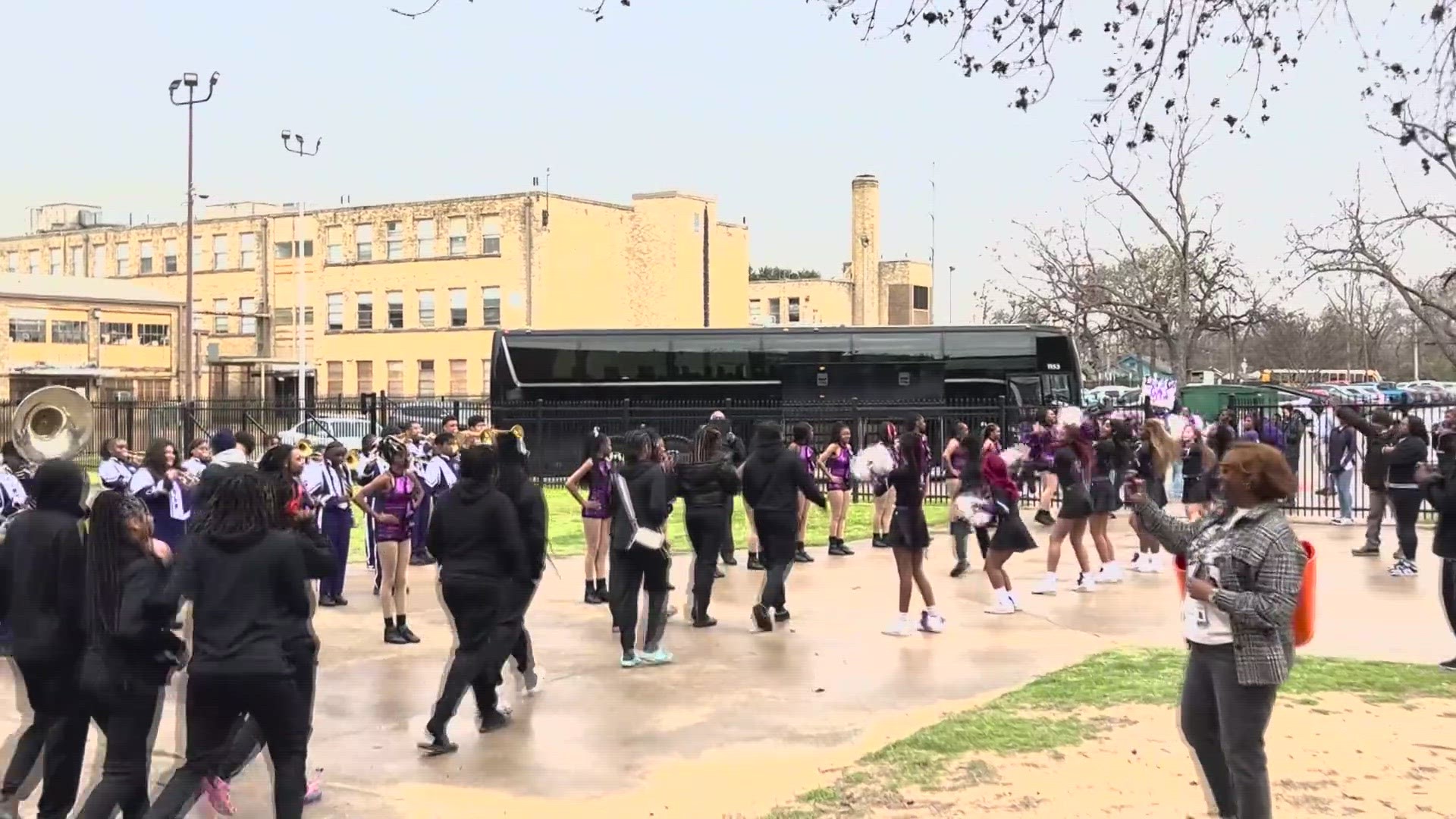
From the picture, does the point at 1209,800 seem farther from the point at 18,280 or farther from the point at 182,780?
the point at 18,280

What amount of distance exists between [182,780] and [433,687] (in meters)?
3.62

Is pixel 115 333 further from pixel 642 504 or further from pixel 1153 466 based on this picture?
pixel 1153 466

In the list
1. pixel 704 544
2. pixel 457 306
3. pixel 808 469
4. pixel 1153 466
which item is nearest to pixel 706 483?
pixel 704 544

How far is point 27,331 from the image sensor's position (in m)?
48.3

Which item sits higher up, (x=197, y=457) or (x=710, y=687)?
(x=197, y=457)

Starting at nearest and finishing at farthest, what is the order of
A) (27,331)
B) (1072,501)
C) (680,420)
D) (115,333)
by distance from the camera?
(1072,501)
(680,420)
(27,331)
(115,333)

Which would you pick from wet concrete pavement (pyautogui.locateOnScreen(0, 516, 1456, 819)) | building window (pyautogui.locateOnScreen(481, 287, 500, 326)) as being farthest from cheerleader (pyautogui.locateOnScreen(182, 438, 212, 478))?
building window (pyautogui.locateOnScreen(481, 287, 500, 326))

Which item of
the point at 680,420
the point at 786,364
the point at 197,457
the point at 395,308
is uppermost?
the point at 395,308

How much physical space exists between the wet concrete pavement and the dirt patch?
2.58 feet

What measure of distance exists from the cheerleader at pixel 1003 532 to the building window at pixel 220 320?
170 ft

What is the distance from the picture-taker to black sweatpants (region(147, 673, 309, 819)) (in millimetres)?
4855

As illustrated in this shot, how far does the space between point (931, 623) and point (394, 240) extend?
46.7m

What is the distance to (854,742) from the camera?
7258mm

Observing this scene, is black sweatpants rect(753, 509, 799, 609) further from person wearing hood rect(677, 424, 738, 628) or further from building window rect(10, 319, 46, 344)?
building window rect(10, 319, 46, 344)
